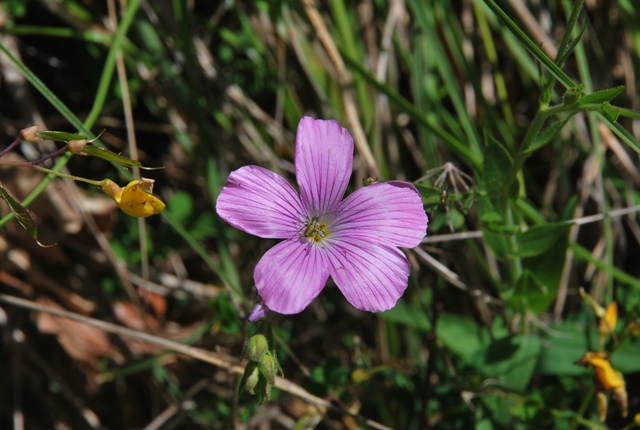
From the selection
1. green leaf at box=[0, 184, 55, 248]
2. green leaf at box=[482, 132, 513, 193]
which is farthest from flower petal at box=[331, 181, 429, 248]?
green leaf at box=[0, 184, 55, 248]

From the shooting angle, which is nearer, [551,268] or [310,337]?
[551,268]

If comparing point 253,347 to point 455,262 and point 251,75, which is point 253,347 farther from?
point 251,75

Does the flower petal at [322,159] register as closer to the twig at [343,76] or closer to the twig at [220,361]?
the twig at [220,361]

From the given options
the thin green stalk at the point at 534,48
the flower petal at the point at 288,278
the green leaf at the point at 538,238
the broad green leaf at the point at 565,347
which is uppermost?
the thin green stalk at the point at 534,48

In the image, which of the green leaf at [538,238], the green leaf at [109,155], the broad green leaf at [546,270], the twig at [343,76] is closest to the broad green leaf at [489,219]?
the green leaf at [538,238]

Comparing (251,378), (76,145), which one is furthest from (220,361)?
(76,145)

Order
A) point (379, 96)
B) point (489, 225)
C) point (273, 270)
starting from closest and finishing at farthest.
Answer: point (273, 270)
point (489, 225)
point (379, 96)

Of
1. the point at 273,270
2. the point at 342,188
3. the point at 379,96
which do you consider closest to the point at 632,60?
the point at 379,96
